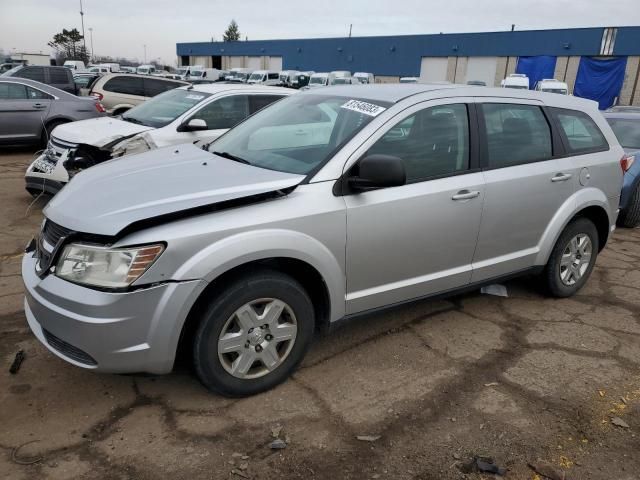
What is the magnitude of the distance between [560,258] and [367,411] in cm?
243

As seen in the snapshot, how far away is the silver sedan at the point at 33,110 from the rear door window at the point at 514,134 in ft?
30.0

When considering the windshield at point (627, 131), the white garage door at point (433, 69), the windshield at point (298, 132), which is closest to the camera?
the windshield at point (298, 132)

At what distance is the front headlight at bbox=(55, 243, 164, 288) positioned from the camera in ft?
8.11

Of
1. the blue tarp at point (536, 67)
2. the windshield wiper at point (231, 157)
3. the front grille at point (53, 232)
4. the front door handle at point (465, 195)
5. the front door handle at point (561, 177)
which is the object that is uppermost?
the blue tarp at point (536, 67)

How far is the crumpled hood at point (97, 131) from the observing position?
6422 millimetres

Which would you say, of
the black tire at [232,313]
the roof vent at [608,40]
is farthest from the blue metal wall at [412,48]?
the black tire at [232,313]

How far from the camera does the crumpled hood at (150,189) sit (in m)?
2.59

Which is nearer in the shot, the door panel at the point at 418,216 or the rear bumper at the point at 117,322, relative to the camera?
the rear bumper at the point at 117,322

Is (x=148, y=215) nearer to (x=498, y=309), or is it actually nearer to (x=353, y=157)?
(x=353, y=157)

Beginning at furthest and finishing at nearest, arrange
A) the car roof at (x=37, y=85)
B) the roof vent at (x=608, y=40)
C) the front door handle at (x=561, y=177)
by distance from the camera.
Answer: the roof vent at (x=608, y=40), the car roof at (x=37, y=85), the front door handle at (x=561, y=177)

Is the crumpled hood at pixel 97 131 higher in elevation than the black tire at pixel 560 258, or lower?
higher

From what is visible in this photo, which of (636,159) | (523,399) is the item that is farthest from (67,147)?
(636,159)

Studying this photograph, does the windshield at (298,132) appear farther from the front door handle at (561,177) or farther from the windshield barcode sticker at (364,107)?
the front door handle at (561,177)

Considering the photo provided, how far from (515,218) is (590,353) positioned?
1.09 metres
